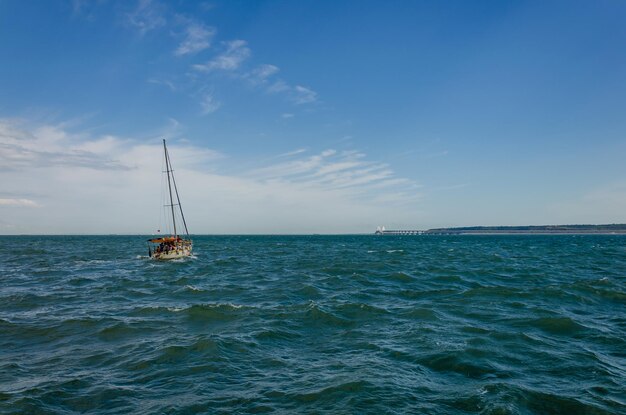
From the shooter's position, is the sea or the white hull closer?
the sea

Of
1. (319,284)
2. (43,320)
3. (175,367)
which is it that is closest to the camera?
(175,367)

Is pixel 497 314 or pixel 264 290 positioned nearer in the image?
pixel 497 314

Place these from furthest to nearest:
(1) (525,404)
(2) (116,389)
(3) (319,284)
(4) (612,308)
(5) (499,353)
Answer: (3) (319,284) → (4) (612,308) → (5) (499,353) → (2) (116,389) → (1) (525,404)

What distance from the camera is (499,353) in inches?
576

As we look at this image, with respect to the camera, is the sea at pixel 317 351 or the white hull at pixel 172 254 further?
the white hull at pixel 172 254

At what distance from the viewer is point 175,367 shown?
527 inches

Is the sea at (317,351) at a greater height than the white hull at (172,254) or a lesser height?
lesser

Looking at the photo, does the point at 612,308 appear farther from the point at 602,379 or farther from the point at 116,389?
the point at 116,389

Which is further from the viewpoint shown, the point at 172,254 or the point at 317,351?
the point at 172,254

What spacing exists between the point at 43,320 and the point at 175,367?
11.5 metres

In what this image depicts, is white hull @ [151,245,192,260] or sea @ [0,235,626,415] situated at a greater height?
white hull @ [151,245,192,260]

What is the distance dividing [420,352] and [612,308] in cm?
1546

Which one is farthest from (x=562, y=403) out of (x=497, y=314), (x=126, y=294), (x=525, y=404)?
(x=126, y=294)

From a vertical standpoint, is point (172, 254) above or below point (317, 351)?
above
